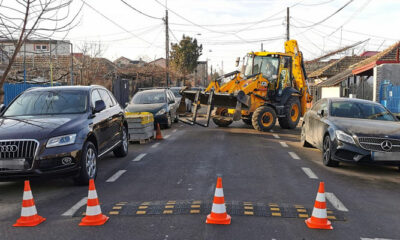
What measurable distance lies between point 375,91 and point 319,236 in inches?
747

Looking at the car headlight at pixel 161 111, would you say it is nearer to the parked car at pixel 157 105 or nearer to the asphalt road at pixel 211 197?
the parked car at pixel 157 105

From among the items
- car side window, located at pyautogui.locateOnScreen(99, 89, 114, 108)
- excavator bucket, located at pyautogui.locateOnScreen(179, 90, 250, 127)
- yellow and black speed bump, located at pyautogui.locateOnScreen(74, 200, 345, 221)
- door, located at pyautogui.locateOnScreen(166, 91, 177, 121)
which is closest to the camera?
yellow and black speed bump, located at pyautogui.locateOnScreen(74, 200, 345, 221)

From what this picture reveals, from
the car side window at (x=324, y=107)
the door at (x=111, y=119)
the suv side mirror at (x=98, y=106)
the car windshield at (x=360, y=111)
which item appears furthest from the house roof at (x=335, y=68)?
the suv side mirror at (x=98, y=106)

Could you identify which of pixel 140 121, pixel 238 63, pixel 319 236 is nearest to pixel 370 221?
pixel 319 236

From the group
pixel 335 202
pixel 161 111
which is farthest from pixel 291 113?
pixel 335 202

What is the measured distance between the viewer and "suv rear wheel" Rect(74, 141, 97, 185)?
6.64 m

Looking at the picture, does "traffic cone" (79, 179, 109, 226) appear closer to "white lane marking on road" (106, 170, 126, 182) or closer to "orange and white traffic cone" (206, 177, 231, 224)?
"orange and white traffic cone" (206, 177, 231, 224)

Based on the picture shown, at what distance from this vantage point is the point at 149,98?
1692 cm

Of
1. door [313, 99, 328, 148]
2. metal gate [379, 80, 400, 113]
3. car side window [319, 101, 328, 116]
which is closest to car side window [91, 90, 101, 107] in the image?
door [313, 99, 328, 148]

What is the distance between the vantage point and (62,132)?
6.42 m

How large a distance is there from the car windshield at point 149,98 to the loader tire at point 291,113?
5.09 metres

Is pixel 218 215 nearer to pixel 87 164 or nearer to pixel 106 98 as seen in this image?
pixel 87 164

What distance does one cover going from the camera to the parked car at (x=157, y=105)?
15935 millimetres

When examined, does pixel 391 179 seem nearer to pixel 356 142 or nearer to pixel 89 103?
pixel 356 142
